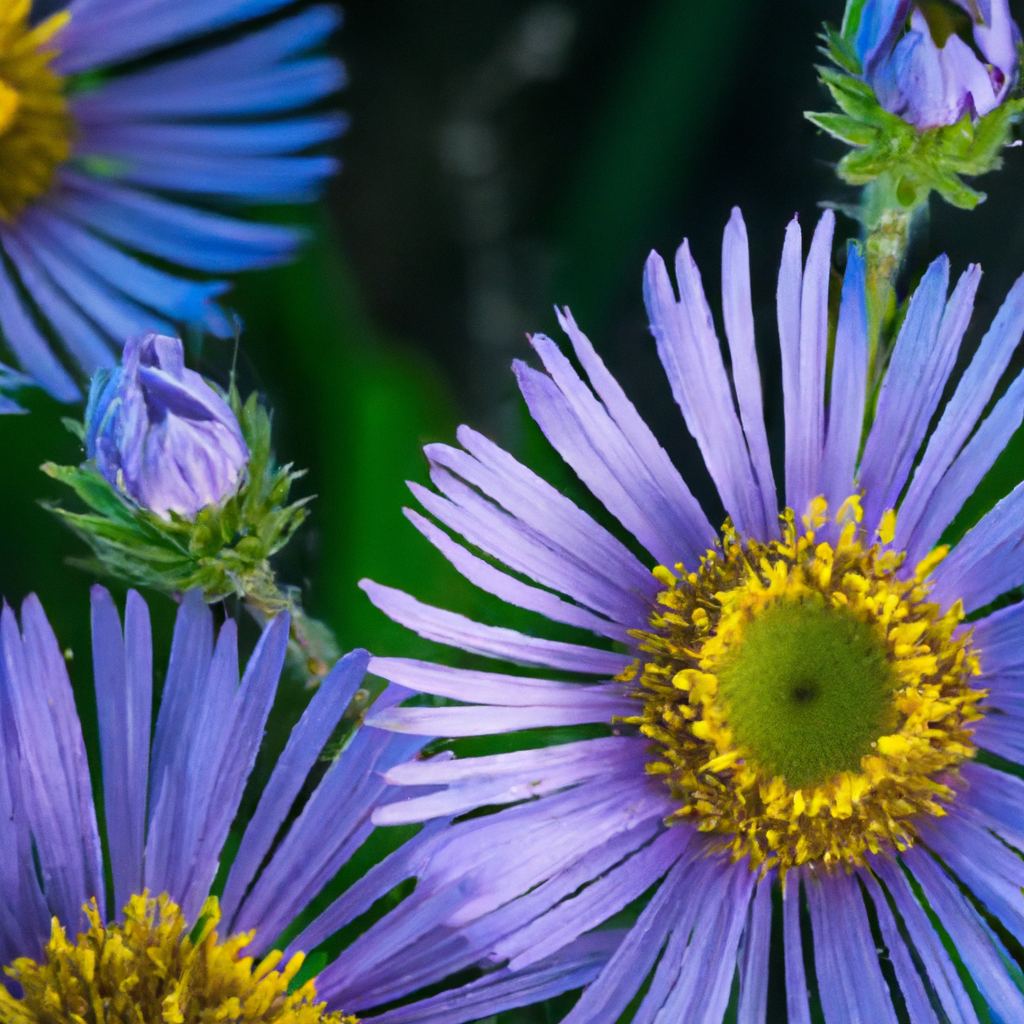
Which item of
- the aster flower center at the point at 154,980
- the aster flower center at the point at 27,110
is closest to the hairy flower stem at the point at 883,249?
the aster flower center at the point at 154,980

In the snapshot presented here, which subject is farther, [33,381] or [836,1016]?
[33,381]

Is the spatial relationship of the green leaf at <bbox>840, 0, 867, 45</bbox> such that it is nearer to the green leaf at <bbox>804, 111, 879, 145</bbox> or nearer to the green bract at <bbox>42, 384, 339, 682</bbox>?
the green leaf at <bbox>804, 111, 879, 145</bbox>

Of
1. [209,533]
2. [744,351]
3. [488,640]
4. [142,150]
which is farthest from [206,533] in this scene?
[142,150]

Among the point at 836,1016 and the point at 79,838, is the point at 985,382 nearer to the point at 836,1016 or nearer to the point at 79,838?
the point at 836,1016

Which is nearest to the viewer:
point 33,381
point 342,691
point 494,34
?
point 342,691

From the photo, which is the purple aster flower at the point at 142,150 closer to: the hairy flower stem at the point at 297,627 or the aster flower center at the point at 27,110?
the aster flower center at the point at 27,110

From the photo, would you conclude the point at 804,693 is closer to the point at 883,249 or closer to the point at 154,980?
the point at 883,249

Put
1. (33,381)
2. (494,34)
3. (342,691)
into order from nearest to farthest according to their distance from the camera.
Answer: (342,691), (33,381), (494,34)

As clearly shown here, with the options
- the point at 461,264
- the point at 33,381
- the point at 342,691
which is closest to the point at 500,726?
the point at 342,691
